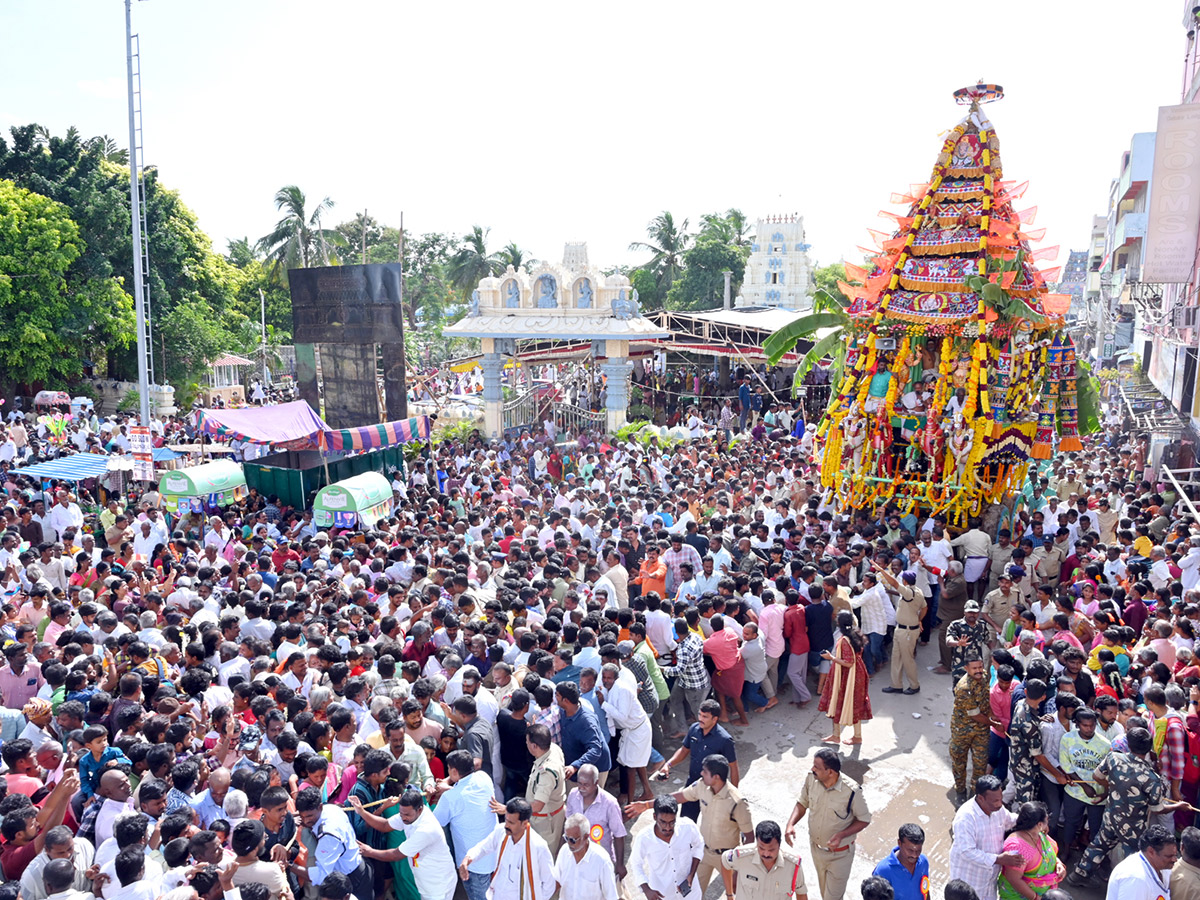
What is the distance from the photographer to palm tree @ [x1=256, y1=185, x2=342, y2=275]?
35906mm

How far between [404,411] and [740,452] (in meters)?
7.19

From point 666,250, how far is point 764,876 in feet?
132

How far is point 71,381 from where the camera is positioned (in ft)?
87.6

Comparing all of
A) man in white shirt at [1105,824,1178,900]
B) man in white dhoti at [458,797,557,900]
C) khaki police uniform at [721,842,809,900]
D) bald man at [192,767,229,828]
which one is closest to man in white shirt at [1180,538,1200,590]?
man in white shirt at [1105,824,1178,900]

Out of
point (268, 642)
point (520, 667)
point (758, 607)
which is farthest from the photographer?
point (758, 607)

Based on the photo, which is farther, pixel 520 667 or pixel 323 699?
pixel 520 667

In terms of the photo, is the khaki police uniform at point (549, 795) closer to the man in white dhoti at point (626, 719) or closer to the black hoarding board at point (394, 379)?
the man in white dhoti at point (626, 719)

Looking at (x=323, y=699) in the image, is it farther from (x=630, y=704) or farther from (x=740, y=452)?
(x=740, y=452)

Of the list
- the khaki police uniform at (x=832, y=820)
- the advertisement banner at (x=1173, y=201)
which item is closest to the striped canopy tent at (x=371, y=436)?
the khaki police uniform at (x=832, y=820)

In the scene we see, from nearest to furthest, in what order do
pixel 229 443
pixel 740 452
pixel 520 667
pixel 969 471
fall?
pixel 520 667 < pixel 969 471 < pixel 229 443 < pixel 740 452

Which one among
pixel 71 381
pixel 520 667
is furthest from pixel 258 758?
pixel 71 381

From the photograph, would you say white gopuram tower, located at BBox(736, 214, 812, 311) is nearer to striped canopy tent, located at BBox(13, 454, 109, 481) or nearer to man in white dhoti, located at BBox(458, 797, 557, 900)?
striped canopy tent, located at BBox(13, 454, 109, 481)

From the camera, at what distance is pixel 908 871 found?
14.3ft

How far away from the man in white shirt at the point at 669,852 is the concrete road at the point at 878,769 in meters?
1.21
